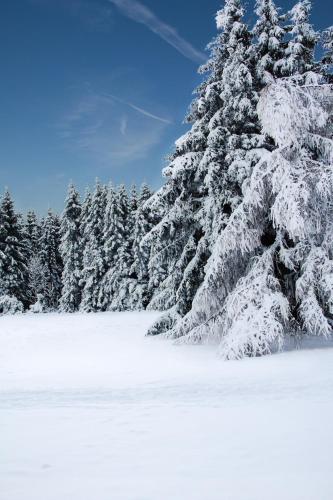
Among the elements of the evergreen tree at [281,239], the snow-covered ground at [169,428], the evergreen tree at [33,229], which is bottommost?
the snow-covered ground at [169,428]

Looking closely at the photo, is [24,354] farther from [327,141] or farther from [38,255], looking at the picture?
[38,255]

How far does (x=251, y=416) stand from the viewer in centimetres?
626

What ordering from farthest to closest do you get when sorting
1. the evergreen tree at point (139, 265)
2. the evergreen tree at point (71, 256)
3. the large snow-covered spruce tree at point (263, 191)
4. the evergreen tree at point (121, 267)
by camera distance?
the evergreen tree at point (71, 256) → the evergreen tree at point (121, 267) → the evergreen tree at point (139, 265) → the large snow-covered spruce tree at point (263, 191)

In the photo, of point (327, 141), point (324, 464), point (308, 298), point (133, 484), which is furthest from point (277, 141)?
point (133, 484)

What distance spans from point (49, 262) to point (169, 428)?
50.4m

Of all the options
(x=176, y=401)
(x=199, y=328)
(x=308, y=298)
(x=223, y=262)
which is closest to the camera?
(x=176, y=401)

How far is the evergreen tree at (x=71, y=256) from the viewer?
143ft

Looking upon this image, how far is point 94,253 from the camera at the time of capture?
4112cm

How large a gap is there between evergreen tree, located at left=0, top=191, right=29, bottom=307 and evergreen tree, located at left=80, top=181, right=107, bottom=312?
241 inches

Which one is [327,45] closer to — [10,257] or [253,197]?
[253,197]

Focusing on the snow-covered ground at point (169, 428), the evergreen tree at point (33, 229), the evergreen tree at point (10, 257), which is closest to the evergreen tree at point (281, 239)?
the snow-covered ground at point (169, 428)

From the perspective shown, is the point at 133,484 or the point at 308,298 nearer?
the point at 133,484

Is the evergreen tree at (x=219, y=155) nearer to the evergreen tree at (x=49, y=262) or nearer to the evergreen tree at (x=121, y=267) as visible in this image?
the evergreen tree at (x=121, y=267)

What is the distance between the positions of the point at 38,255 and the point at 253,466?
5176cm
